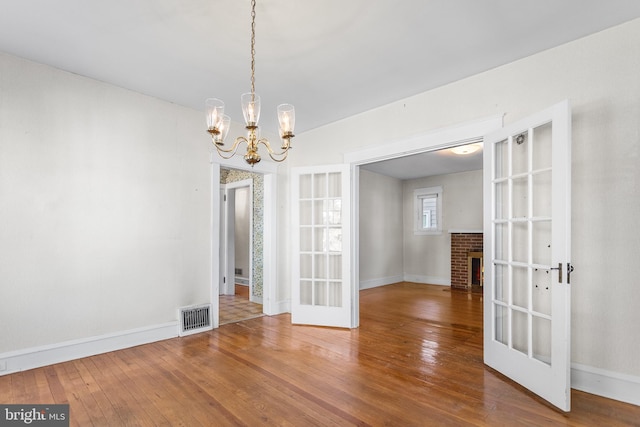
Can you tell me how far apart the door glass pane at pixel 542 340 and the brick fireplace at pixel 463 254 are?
474 cm

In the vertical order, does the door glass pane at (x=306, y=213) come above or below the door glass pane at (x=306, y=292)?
above

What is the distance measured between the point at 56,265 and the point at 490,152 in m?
4.13

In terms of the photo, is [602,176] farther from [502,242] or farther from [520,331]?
[520,331]

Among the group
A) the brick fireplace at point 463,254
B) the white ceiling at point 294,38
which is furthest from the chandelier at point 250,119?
the brick fireplace at point 463,254

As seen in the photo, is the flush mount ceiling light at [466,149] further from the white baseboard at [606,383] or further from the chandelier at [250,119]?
the chandelier at [250,119]

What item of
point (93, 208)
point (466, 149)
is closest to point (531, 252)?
point (466, 149)

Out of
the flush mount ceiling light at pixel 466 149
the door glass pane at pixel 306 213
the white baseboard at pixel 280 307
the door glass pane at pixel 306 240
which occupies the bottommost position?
the white baseboard at pixel 280 307

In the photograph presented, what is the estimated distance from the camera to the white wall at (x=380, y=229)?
723 centimetres

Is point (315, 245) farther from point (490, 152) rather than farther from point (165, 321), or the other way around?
point (490, 152)

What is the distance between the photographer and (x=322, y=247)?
4.36 m

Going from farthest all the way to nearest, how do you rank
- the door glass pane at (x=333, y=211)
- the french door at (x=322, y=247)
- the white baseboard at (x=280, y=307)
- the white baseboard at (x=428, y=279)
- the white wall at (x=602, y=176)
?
the white baseboard at (x=428, y=279), the white baseboard at (x=280, y=307), the door glass pane at (x=333, y=211), the french door at (x=322, y=247), the white wall at (x=602, y=176)

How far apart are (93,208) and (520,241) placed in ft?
13.1

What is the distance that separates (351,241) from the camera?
4152 mm

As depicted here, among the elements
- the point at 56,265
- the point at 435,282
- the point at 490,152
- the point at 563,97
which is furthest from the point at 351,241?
the point at 435,282
